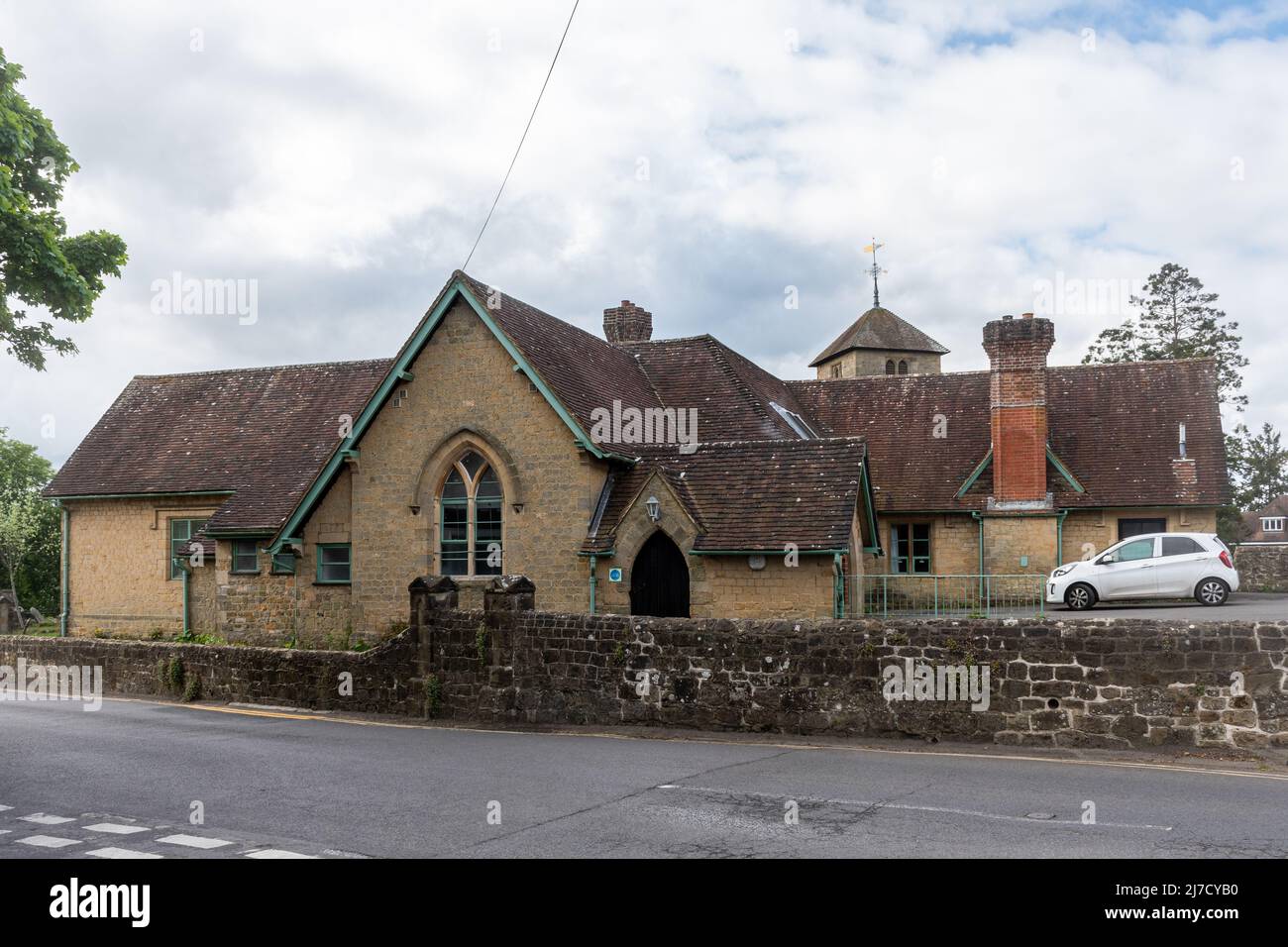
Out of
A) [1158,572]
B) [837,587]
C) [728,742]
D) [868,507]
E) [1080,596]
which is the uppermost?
[868,507]

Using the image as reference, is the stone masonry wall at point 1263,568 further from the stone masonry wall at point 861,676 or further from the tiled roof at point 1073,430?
the stone masonry wall at point 861,676

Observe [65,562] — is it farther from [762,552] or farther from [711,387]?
[762,552]

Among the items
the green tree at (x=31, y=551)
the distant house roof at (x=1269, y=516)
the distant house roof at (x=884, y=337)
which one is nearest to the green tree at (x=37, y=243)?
the green tree at (x=31, y=551)

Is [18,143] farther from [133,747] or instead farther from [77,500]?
[77,500]

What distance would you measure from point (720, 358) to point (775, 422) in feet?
8.56

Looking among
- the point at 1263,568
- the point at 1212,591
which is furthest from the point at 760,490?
the point at 1263,568

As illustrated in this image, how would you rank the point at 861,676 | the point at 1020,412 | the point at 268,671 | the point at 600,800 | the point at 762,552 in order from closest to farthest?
the point at 600,800, the point at 861,676, the point at 268,671, the point at 762,552, the point at 1020,412

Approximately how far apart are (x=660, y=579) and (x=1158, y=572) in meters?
10.9

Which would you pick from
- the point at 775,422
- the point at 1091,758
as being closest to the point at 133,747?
the point at 1091,758

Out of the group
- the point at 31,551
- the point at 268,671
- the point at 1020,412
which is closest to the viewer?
the point at 268,671

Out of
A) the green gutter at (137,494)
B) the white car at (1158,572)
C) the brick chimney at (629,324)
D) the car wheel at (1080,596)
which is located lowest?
the car wheel at (1080,596)

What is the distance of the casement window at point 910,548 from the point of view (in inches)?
1243

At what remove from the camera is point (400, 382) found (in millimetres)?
23281

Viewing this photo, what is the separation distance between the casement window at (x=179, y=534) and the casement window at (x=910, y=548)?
1873cm
